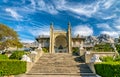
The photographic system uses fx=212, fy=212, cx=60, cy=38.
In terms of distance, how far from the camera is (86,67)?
20.4 metres

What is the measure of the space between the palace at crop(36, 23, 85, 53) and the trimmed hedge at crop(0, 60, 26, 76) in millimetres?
32817

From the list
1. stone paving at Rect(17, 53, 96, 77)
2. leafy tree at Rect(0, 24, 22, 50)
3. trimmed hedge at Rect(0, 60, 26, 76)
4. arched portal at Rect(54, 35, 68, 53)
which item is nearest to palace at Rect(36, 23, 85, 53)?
arched portal at Rect(54, 35, 68, 53)

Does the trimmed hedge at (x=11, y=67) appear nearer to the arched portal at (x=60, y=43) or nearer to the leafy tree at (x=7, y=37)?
the leafy tree at (x=7, y=37)

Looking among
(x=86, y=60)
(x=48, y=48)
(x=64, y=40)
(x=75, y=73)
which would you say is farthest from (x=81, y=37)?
(x=75, y=73)

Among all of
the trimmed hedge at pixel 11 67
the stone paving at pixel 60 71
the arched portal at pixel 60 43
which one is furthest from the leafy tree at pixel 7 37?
the trimmed hedge at pixel 11 67

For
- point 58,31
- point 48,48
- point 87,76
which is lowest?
point 87,76

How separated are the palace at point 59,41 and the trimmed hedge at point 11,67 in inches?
1292

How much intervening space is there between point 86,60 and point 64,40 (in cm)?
3074

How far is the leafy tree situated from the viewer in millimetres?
42031

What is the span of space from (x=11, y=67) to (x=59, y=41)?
3747 centimetres

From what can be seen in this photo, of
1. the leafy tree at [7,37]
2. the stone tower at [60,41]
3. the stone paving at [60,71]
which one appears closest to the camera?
the stone paving at [60,71]

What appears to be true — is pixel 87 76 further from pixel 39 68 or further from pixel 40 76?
pixel 39 68

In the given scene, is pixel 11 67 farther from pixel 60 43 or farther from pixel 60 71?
pixel 60 43

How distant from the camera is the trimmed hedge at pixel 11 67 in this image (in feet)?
52.1
